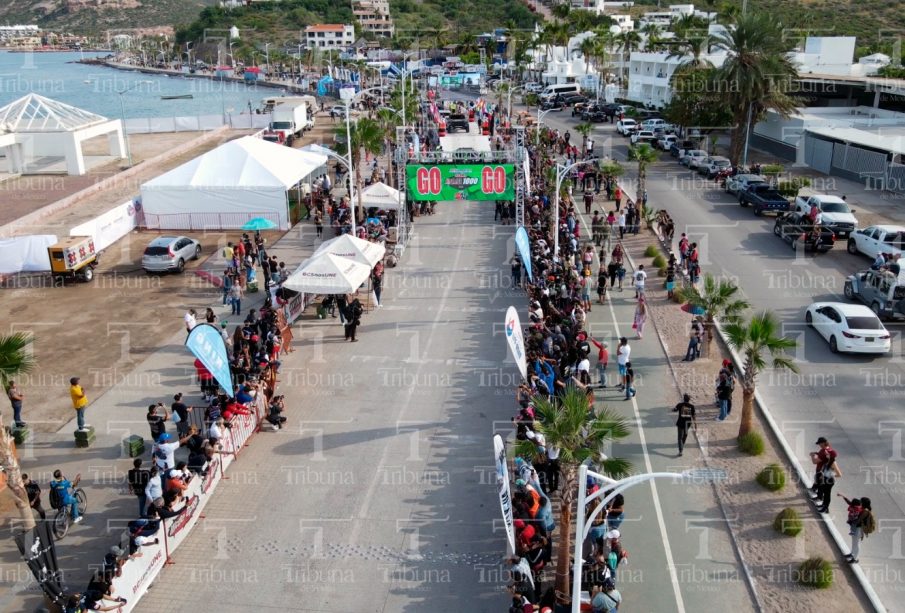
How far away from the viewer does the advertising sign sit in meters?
31.7

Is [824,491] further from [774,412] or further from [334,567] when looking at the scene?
[334,567]

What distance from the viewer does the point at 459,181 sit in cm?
3186

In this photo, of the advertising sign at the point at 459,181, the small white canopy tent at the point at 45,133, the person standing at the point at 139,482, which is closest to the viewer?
the person standing at the point at 139,482

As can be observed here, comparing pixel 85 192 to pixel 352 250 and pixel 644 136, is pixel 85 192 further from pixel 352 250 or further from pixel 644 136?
pixel 644 136

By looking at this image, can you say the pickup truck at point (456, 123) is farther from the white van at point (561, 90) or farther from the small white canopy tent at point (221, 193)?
the small white canopy tent at point (221, 193)

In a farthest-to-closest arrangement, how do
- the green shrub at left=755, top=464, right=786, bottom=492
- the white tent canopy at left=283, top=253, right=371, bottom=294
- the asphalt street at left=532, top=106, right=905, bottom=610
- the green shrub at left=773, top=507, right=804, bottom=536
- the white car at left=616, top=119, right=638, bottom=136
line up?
the white car at left=616, top=119, right=638, bottom=136 → the white tent canopy at left=283, top=253, right=371, bottom=294 → the green shrub at left=755, top=464, right=786, bottom=492 → the asphalt street at left=532, top=106, right=905, bottom=610 → the green shrub at left=773, top=507, right=804, bottom=536

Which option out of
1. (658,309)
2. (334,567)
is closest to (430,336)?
(658,309)

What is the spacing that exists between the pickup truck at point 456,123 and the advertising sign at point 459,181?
3569cm

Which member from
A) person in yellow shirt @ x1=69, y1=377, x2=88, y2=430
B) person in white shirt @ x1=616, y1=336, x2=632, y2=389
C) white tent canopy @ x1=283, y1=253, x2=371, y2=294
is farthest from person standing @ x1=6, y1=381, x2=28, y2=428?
person in white shirt @ x1=616, y1=336, x2=632, y2=389

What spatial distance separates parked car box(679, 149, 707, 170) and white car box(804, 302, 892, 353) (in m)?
29.5

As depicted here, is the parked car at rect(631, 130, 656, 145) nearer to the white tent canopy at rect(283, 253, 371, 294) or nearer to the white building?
the white tent canopy at rect(283, 253, 371, 294)

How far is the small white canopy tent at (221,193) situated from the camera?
1483 inches

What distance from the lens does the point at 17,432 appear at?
18.4 m

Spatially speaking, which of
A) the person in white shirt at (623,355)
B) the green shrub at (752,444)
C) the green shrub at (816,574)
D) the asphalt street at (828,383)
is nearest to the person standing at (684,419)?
the green shrub at (752,444)
